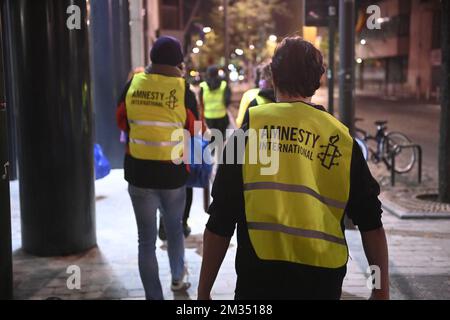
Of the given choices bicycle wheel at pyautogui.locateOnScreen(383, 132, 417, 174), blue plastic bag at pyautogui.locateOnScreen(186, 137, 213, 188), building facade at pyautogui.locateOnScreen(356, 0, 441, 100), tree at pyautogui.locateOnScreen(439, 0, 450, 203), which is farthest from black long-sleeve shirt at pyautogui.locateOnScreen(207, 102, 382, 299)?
building facade at pyautogui.locateOnScreen(356, 0, 441, 100)

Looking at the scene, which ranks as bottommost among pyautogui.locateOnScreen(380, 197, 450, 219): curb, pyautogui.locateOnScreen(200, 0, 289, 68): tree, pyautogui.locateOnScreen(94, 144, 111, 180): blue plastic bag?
pyautogui.locateOnScreen(380, 197, 450, 219): curb

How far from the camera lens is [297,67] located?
7.73 ft

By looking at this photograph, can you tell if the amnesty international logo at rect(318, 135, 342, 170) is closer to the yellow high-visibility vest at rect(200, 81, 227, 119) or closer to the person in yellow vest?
the person in yellow vest

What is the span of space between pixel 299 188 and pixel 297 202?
0.05 m

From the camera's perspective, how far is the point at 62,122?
596 cm

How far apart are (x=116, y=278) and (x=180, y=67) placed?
1.92 m

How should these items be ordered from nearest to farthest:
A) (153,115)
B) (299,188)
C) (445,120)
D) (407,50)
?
1. (299,188)
2. (153,115)
3. (445,120)
4. (407,50)

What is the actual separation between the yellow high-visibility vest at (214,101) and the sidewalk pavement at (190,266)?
4.54 meters

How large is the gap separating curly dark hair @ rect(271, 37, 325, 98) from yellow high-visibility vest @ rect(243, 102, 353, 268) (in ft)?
0.34

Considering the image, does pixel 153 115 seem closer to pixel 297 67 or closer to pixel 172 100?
pixel 172 100

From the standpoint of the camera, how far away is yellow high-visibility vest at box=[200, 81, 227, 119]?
38.3 ft

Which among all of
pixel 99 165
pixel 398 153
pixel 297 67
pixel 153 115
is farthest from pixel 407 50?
pixel 297 67
